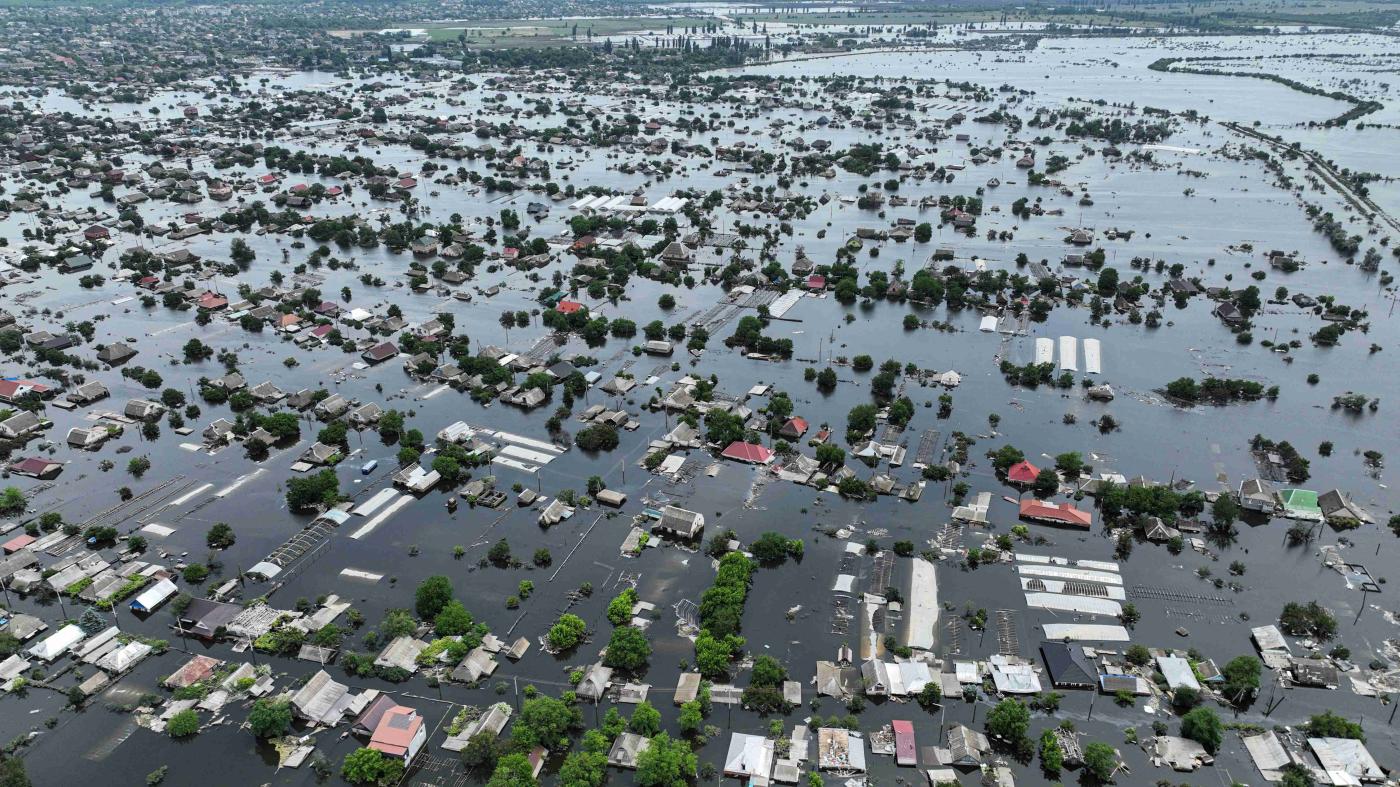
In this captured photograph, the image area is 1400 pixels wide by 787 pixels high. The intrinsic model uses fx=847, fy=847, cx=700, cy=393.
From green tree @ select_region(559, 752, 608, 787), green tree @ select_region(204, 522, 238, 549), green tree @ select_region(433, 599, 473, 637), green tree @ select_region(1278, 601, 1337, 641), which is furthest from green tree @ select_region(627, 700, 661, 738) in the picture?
green tree @ select_region(1278, 601, 1337, 641)

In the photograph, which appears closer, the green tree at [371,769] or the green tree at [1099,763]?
the green tree at [371,769]

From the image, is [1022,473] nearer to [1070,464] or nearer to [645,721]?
[1070,464]

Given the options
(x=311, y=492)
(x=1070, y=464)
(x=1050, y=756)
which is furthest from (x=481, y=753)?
(x=1070, y=464)

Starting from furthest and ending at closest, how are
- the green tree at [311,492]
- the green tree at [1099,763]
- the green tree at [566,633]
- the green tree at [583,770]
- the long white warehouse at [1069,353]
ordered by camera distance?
the long white warehouse at [1069,353] → the green tree at [311,492] → the green tree at [566,633] → the green tree at [1099,763] → the green tree at [583,770]

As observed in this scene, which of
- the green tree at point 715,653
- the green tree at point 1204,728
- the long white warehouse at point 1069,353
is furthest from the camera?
the long white warehouse at point 1069,353

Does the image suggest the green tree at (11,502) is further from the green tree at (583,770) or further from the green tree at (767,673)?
the green tree at (767,673)

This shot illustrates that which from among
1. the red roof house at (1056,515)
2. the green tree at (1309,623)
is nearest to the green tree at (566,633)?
the red roof house at (1056,515)

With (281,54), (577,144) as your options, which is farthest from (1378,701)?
(281,54)
